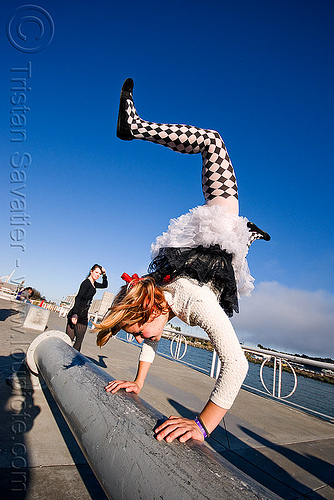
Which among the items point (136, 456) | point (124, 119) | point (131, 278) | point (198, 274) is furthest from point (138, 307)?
point (124, 119)

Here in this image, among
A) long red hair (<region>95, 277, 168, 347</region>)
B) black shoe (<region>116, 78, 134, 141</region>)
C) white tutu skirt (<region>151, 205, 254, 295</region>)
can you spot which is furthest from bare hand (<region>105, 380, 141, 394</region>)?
black shoe (<region>116, 78, 134, 141</region>)

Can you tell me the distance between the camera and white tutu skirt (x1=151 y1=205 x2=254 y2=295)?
6.42 feet

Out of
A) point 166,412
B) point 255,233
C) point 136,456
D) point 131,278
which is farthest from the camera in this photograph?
point 166,412

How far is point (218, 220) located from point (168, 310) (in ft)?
2.45

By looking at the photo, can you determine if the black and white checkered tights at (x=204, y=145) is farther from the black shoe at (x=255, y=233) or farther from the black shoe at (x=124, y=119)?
the black shoe at (x=255, y=233)

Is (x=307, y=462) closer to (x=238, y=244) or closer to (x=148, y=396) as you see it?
(x=148, y=396)

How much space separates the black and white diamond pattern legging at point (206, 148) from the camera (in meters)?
2.11

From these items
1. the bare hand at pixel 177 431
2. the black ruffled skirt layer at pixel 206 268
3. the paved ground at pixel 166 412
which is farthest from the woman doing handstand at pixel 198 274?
the paved ground at pixel 166 412

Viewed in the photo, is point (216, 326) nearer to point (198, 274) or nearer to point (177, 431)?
point (198, 274)

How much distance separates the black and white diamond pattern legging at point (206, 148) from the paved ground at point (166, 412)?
6.56ft

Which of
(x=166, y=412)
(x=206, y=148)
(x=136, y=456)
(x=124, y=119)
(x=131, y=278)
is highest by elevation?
(x=124, y=119)

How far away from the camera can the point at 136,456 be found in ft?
3.24

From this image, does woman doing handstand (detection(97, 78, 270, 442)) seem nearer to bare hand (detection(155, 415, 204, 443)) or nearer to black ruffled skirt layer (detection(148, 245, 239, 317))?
black ruffled skirt layer (detection(148, 245, 239, 317))

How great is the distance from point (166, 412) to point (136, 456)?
2106mm
